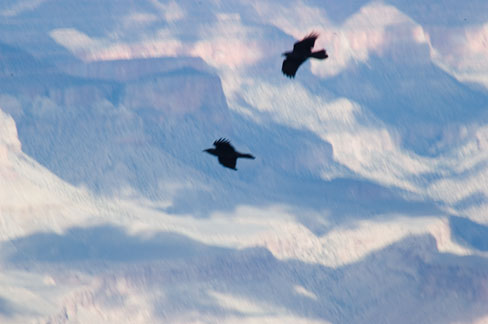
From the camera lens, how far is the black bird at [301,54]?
31781 mm

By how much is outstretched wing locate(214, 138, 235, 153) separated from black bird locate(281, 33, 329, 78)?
7.14ft

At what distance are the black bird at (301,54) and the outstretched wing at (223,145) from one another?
7.14 ft

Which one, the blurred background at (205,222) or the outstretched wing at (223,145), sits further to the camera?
the blurred background at (205,222)

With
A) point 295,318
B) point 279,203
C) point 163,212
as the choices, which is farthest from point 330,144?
point 295,318

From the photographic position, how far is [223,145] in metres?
31.6

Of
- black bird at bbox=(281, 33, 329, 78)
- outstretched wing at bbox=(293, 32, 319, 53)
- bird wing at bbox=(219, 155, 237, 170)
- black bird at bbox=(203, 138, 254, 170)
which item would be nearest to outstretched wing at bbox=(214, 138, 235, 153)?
black bird at bbox=(203, 138, 254, 170)

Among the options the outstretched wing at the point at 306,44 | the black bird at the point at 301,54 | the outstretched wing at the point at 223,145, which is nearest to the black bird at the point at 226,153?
the outstretched wing at the point at 223,145

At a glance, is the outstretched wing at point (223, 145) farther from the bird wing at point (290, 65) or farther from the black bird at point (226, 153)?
the bird wing at point (290, 65)

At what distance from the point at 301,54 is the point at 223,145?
2.66 meters

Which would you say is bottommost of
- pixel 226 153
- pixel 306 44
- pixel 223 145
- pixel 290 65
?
pixel 223 145

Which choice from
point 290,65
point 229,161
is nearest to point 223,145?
point 229,161

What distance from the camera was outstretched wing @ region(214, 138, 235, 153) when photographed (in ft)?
102

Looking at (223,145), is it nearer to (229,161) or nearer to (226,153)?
(226,153)

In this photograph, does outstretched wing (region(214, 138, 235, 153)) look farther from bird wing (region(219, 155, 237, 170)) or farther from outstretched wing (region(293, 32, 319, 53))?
outstretched wing (region(293, 32, 319, 53))
